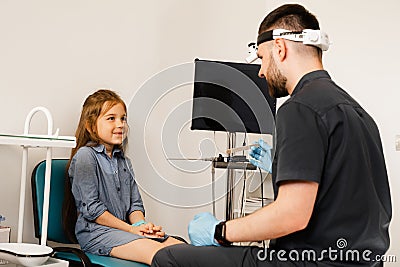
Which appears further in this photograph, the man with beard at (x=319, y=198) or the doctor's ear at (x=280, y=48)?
the doctor's ear at (x=280, y=48)

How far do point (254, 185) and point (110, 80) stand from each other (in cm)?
121

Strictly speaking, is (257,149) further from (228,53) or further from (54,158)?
(228,53)

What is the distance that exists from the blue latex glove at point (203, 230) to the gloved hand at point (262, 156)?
342mm

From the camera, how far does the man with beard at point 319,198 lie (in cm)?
146

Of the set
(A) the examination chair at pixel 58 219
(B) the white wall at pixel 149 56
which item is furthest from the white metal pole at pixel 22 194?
(B) the white wall at pixel 149 56

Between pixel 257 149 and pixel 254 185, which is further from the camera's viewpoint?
pixel 254 185

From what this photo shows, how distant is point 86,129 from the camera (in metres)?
2.56

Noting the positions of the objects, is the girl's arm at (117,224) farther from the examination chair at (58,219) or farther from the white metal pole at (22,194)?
the white metal pole at (22,194)

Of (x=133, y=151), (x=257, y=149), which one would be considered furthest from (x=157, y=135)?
(x=257, y=149)

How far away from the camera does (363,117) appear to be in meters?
1.57

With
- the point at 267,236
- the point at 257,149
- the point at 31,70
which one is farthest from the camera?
the point at 31,70

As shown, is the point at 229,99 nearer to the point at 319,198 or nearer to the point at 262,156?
the point at 262,156

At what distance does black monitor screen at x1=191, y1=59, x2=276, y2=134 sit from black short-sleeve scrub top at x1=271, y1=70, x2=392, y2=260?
1318 mm

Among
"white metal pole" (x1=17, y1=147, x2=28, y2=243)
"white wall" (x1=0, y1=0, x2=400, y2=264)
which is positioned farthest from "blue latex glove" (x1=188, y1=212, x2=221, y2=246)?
"white wall" (x1=0, y1=0, x2=400, y2=264)
